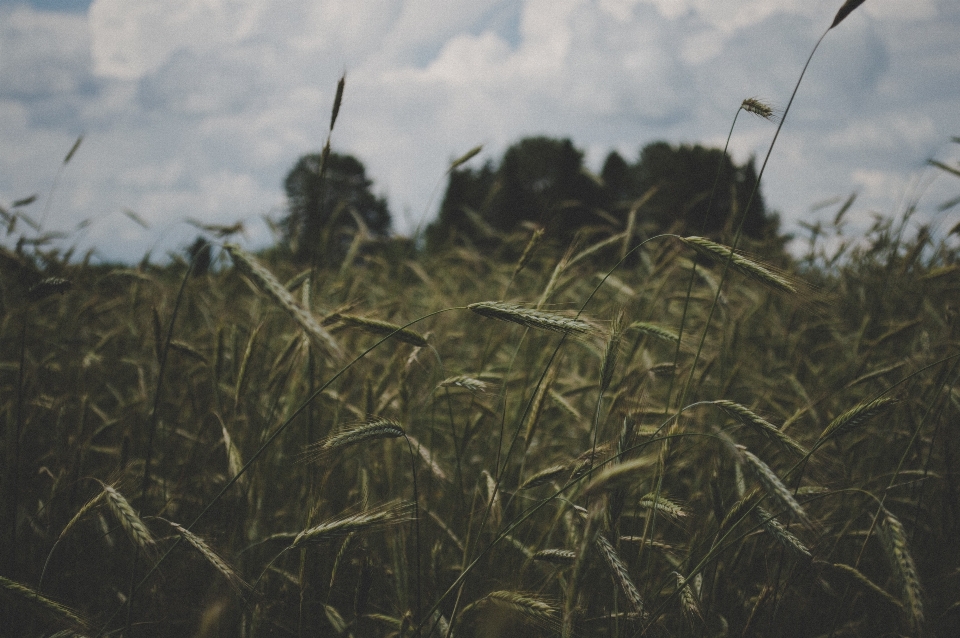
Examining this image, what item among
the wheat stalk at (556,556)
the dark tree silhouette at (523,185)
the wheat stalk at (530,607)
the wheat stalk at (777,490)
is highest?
the dark tree silhouette at (523,185)

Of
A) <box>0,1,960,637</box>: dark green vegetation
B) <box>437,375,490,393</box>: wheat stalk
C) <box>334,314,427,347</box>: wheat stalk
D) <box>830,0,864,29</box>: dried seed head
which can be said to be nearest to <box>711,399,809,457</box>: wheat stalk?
<box>0,1,960,637</box>: dark green vegetation

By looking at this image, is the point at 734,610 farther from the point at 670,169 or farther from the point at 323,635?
the point at 670,169

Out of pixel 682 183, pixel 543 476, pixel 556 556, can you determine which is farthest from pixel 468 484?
pixel 682 183

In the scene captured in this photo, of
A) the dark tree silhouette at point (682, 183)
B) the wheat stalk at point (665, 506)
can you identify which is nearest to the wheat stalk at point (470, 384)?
the wheat stalk at point (665, 506)

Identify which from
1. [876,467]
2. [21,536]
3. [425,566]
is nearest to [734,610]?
[425,566]

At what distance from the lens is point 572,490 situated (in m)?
1.69

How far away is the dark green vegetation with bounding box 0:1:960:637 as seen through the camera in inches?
47.1

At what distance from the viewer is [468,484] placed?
2410 mm

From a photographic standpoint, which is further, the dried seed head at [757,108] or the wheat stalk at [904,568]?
the dried seed head at [757,108]

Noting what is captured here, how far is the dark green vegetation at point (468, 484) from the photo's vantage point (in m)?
1.20

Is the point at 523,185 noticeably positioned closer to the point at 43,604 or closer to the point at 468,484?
the point at 468,484

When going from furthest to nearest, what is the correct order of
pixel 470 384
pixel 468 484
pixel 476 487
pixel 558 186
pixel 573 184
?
pixel 573 184 → pixel 558 186 → pixel 468 484 → pixel 476 487 → pixel 470 384

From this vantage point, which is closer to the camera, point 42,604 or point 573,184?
point 42,604

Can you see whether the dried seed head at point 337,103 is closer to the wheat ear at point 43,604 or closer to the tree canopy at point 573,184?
the wheat ear at point 43,604
